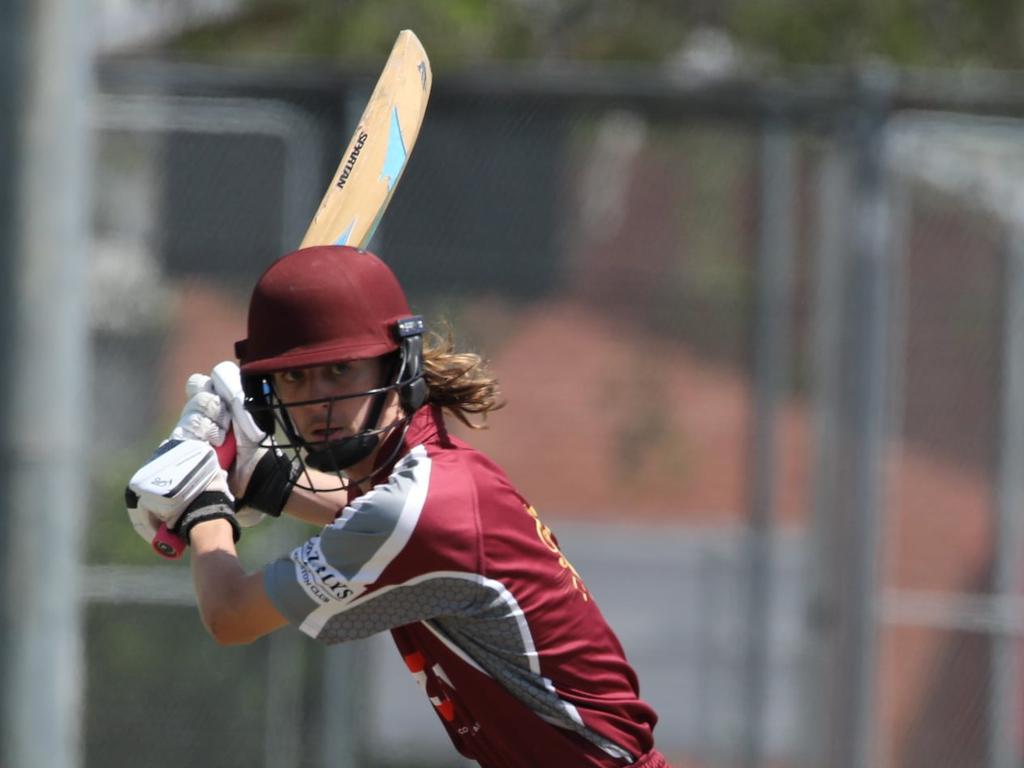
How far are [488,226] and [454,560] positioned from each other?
3877 millimetres

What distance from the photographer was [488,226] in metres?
6.71

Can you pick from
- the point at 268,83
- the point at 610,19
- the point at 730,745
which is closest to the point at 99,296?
the point at 268,83

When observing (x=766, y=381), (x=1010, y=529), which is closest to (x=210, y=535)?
(x=766, y=381)

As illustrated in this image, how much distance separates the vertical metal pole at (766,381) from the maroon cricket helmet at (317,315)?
3.86 meters

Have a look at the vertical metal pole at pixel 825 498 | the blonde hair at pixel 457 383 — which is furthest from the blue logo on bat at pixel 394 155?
the vertical metal pole at pixel 825 498

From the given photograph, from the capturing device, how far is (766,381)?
677cm

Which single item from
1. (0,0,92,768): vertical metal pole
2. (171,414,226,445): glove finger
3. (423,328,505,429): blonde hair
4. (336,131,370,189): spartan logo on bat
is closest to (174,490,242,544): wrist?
(171,414,226,445): glove finger

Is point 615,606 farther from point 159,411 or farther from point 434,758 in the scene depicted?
point 159,411

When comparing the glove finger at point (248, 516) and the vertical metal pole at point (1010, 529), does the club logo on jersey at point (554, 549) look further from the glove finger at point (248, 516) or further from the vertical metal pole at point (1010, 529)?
the vertical metal pole at point (1010, 529)

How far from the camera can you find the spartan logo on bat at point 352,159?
360cm

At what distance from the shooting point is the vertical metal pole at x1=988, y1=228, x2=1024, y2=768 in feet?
22.4

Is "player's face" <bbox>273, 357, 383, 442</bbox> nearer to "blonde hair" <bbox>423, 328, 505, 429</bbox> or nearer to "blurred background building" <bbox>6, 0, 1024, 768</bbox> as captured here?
"blonde hair" <bbox>423, 328, 505, 429</bbox>

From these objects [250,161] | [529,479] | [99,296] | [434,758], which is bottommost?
[434,758]

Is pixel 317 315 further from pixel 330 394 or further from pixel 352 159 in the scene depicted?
pixel 352 159
